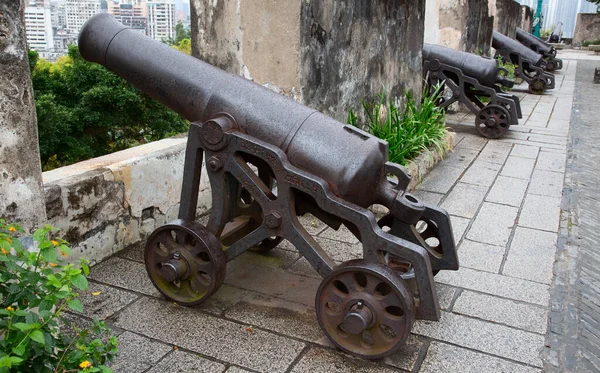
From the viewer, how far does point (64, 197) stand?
3.22 m

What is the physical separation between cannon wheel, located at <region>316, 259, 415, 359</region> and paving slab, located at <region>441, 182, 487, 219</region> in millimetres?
2174

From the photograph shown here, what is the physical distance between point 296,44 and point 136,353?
2.41 m

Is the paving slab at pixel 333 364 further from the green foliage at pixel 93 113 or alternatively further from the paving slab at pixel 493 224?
the green foliage at pixel 93 113

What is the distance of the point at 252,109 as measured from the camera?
9.53ft

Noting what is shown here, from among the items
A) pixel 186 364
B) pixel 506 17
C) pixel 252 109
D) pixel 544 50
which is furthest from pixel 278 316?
pixel 544 50

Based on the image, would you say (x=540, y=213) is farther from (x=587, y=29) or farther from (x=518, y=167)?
(x=587, y=29)

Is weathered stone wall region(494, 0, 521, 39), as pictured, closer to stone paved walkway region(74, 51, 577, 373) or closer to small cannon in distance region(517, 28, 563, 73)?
small cannon in distance region(517, 28, 563, 73)

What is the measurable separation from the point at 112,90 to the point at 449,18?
527cm

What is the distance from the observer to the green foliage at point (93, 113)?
269 inches

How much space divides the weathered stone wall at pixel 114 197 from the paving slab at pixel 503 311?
190 centimetres

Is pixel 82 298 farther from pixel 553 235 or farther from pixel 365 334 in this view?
pixel 553 235

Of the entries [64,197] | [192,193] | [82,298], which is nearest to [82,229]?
[64,197]

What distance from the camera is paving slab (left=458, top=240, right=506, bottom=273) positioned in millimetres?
3664

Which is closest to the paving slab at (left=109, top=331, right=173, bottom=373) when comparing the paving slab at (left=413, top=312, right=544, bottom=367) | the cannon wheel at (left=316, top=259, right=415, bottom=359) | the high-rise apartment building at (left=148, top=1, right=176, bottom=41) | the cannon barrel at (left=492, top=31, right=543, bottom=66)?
the cannon wheel at (left=316, top=259, right=415, bottom=359)
